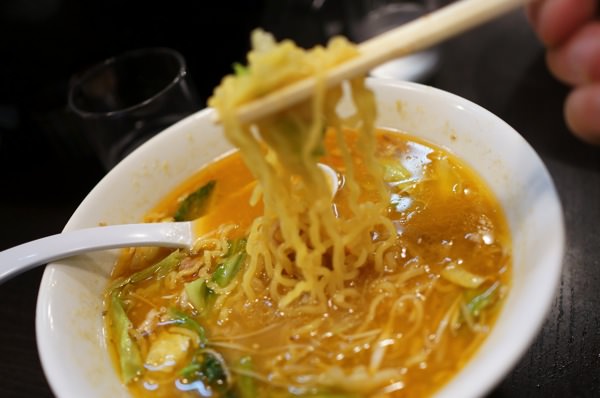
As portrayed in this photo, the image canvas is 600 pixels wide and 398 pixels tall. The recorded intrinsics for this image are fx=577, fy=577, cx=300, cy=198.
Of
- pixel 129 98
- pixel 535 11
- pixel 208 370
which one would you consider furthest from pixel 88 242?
pixel 535 11

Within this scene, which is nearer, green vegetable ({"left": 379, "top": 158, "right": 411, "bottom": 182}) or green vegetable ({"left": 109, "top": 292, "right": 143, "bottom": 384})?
green vegetable ({"left": 109, "top": 292, "right": 143, "bottom": 384})

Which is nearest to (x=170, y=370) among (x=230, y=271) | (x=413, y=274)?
(x=230, y=271)

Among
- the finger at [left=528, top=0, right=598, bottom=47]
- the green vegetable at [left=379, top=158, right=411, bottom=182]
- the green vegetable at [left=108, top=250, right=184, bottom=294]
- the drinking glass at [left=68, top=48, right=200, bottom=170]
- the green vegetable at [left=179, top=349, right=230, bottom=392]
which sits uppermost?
the drinking glass at [left=68, top=48, right=200, bottom=170]

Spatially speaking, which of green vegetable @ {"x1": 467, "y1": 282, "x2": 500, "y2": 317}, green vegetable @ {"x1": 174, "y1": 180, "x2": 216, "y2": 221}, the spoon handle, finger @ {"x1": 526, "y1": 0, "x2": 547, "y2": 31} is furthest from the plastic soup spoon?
finger @ {"x1": 526, "y1": 0, "x2": 547, "y2": 31}

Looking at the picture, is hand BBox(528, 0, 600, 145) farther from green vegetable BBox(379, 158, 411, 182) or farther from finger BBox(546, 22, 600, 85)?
green vegetable BBox(379, 158, 411, 182)

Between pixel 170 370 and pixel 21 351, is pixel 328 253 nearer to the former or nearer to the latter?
pixel 170 370

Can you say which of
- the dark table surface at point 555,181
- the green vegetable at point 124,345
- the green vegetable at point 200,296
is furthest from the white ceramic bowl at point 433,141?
the dark table surface at point 555,181

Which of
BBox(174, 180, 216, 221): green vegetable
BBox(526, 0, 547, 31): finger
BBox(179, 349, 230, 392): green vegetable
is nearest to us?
BBox(179, 349, 230, 392): green vegetable
